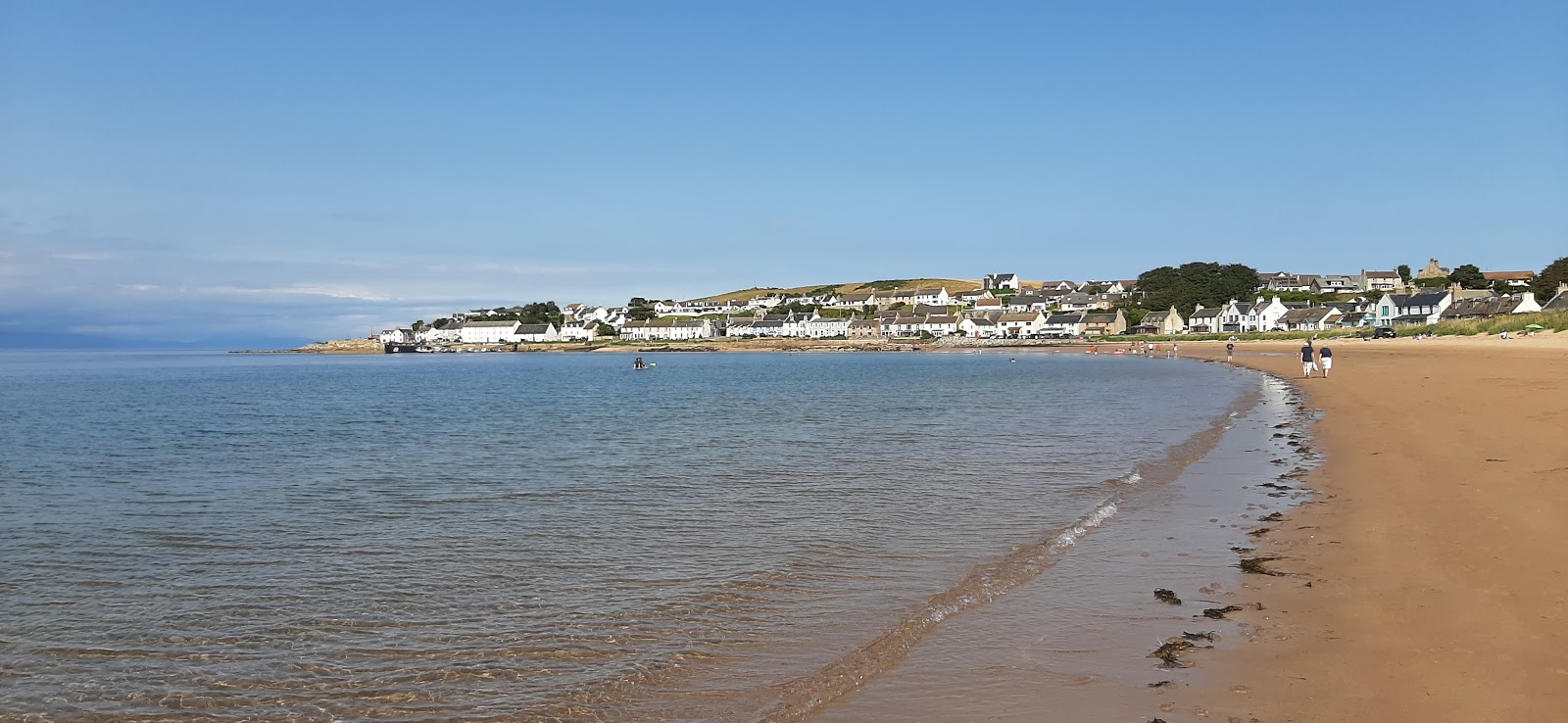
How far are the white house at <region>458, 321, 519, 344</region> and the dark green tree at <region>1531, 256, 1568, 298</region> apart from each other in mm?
146039

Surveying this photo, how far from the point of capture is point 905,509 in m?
Result: 11.5

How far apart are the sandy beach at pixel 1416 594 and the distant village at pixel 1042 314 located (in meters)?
79.4

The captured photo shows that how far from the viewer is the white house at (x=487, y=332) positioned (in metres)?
179

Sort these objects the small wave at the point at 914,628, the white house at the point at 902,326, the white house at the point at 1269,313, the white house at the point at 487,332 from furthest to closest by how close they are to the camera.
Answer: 1. the white house at the point at 487,332
2. the white house at the point at 902,326
3. the white house at the point at 1269,313
4. the small wave at the point at 914,628

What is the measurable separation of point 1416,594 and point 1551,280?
97381 mm

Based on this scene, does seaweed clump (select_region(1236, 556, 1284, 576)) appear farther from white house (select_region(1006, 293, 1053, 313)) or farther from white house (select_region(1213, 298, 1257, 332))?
white house (select_region(1006, 293, 1053, 313))

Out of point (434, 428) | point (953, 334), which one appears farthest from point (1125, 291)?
point (434, 428)

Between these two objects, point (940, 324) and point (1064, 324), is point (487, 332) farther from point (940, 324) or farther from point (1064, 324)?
point (1064, 324)

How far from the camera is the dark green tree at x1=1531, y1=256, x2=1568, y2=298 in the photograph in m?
81.4

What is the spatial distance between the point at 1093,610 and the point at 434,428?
21354mm

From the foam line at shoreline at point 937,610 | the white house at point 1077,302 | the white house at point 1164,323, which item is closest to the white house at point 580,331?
the white house at point 1077,302

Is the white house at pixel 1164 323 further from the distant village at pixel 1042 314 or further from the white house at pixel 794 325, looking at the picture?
the white house at pixel 794 325

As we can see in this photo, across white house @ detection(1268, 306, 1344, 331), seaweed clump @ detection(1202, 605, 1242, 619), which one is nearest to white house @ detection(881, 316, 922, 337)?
white house @ detection(1268, 306, 1344, 331)

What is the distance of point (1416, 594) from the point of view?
652 centimetres
